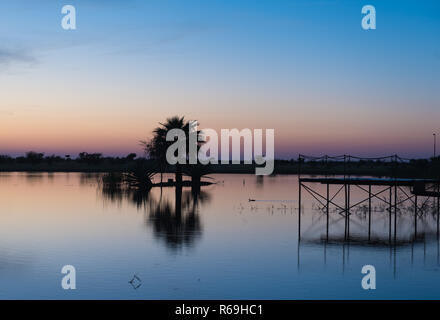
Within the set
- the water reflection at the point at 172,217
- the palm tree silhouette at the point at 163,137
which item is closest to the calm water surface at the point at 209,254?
the water reflection at the point at 172,217

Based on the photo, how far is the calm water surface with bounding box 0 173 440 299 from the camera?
16.0 meters

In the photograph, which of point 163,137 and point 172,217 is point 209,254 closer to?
point 172,217

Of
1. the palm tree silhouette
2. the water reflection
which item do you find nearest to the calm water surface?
the water reflection

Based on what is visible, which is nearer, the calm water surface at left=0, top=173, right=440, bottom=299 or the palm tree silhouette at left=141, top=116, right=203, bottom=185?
the calm water surface at left=0, top=173, right=440, bottom=299

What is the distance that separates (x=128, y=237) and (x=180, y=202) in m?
19.2

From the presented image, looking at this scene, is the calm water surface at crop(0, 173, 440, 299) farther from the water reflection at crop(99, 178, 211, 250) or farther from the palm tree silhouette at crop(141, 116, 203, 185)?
the palm tree silhouette at crop(141, 116, 203, 185)

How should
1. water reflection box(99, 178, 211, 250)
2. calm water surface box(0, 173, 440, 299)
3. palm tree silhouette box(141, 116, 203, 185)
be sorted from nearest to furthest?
calm water surface box(0, 173, 440, 299)
water reflection box(99, 178, 211, 250)
palm tree silhouette box(141, 116, 203, 185)

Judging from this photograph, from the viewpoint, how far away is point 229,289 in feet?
52.5

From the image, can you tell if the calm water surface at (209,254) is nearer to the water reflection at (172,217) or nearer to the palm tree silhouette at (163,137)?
the water reflection at (172,217)

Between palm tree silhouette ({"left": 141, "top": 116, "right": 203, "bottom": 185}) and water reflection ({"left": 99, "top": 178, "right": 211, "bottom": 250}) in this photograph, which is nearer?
water reflection ({"left": 99, "top": 178, "right": 211, "bottom": 250})

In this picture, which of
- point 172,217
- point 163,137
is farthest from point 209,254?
point 163,137

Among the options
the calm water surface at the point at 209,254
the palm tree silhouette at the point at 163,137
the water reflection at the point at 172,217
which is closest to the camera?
the calm water surface at the point at 209,254

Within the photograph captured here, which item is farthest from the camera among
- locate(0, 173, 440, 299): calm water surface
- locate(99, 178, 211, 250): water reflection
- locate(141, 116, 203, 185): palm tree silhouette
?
locate(141, 116, 203, 185): palm tree silhouette

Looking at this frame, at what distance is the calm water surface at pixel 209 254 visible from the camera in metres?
16.0
